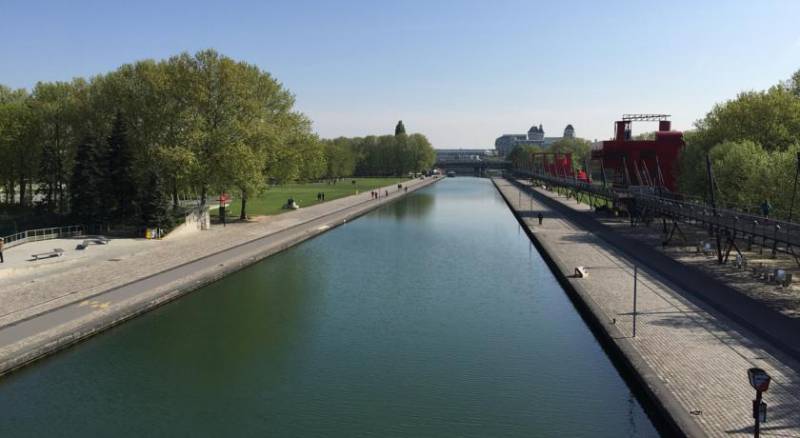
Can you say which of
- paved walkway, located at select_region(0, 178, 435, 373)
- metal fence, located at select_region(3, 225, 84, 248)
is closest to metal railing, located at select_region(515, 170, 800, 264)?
paved walkway, located at select_region(0, 178, 435, 373)

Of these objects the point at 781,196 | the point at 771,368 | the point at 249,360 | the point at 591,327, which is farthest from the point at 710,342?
the point at 781,196

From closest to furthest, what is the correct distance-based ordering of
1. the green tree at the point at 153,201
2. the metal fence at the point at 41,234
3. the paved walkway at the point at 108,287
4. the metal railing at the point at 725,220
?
the paved walkway at the point at 108,287 < the metal railing at the point at 725,220 < the metal fence at the point at 41,234 < the green tree at the point at 153,201

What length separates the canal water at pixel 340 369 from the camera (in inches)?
674

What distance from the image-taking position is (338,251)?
48.2 metres

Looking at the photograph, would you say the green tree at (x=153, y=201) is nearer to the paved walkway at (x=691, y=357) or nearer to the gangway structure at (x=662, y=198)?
the paved walkway at (x=691, y=357)

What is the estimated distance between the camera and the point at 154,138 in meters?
53.2

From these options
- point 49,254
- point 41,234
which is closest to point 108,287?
point 49,254

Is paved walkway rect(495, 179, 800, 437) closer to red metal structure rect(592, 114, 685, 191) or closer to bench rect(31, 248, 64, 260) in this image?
bench rect(31, 248, 64, 260)

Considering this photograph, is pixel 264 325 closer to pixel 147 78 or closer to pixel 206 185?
pixel 206 185

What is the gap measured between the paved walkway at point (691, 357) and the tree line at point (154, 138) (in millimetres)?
33457

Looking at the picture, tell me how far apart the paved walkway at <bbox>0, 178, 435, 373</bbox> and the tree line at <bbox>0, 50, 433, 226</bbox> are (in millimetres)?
5911

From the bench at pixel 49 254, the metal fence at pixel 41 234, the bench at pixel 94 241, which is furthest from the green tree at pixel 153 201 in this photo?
the bench at pixel 49 254

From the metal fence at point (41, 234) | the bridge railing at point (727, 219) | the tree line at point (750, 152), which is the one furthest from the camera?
the metal fence at point (41, 234)

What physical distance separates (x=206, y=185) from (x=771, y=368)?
1810 inches
